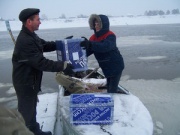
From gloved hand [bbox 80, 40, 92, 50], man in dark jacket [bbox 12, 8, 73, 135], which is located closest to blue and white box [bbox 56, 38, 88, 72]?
gloved hand [bbox 80, 40, 92, 50]

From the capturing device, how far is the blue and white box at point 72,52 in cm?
388

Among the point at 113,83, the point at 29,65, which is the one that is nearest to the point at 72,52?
the point at 29,65

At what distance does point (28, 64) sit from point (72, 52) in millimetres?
953

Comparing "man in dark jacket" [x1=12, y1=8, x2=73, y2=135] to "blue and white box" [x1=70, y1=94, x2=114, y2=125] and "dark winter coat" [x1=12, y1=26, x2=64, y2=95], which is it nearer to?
"dark winter coat" [x1=12, y1=26, x2=64, y2=95]

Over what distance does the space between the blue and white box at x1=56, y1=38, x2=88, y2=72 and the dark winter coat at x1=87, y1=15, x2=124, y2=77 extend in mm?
191

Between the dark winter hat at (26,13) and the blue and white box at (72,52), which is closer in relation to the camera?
the dark winter hat at (26,13)

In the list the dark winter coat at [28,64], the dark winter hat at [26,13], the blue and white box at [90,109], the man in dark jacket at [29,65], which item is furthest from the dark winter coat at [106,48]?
the dark winter hat at [26,13]

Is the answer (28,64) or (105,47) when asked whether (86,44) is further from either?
(28,64)

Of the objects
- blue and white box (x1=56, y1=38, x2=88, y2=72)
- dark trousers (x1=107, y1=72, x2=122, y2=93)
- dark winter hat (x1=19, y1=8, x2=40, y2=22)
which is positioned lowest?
dark trousers (x1=107, y1=72, x2=122, y2=93)

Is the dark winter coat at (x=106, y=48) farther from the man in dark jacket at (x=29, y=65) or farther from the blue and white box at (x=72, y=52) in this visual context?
the man in dark jacket at (x=29, y=65)

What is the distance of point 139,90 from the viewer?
738 cm

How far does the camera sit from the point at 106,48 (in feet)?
12.6

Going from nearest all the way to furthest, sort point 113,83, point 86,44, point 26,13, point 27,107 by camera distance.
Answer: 1. point 26,13
2. point 27,107
3. point 86,44
4. point 113,83

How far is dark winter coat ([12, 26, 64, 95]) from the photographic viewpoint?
3.08 meters
